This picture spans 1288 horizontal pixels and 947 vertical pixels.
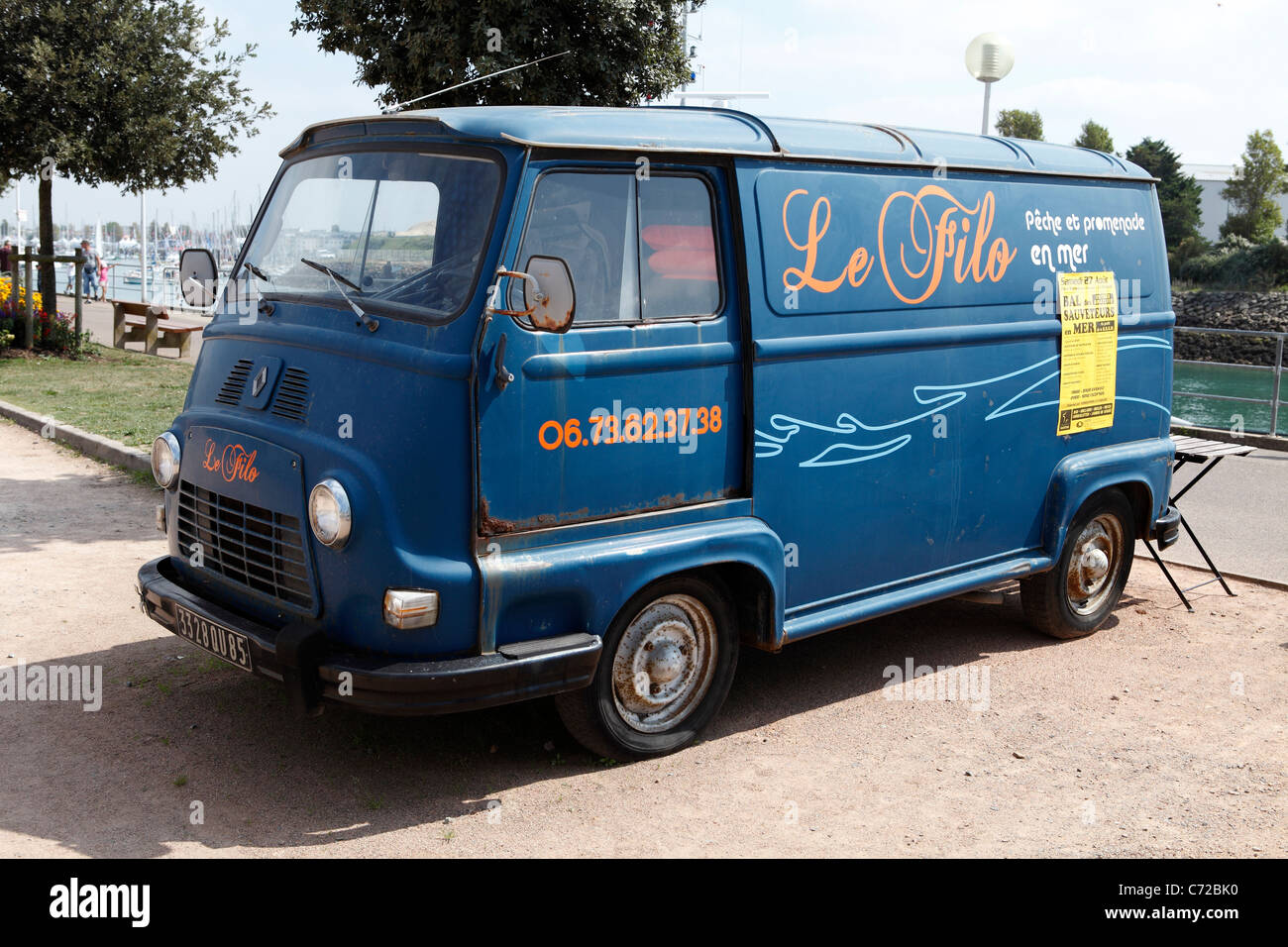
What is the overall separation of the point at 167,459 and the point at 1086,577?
16.2 feet

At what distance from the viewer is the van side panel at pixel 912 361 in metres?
5.06

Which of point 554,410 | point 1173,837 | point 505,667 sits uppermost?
point 554,410

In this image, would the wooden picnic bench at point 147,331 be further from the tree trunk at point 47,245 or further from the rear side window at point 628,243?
the rear side window at point 628,243

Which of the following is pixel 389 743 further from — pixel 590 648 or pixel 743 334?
pixel 743 334

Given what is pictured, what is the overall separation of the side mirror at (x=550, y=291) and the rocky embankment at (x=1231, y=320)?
164 feet

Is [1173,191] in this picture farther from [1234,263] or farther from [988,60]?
[988,60]

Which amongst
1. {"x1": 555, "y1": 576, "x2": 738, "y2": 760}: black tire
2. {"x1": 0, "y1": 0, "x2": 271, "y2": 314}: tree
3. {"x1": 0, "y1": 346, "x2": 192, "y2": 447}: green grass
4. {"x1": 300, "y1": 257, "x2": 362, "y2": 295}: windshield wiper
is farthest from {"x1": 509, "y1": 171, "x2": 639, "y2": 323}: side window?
{"x1": 0, "y1": 0, "x2": 271, "y2": 314}: tree

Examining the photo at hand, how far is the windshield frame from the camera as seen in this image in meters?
A: 4.28

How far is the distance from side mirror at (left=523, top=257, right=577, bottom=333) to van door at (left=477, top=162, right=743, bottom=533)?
9 cm

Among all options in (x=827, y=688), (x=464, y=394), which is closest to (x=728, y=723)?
(x=827, y=688)

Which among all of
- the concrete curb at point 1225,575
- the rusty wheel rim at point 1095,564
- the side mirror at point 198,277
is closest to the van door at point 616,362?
the side mirror at point 198,277

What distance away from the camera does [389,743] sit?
4965 millimetres

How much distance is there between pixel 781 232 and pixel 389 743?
2705mm

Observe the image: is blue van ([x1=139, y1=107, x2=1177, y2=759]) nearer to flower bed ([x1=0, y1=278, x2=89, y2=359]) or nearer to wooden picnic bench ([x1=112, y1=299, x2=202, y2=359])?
flower bed ([x1=0, y1=278, x2=89, y2=359])
